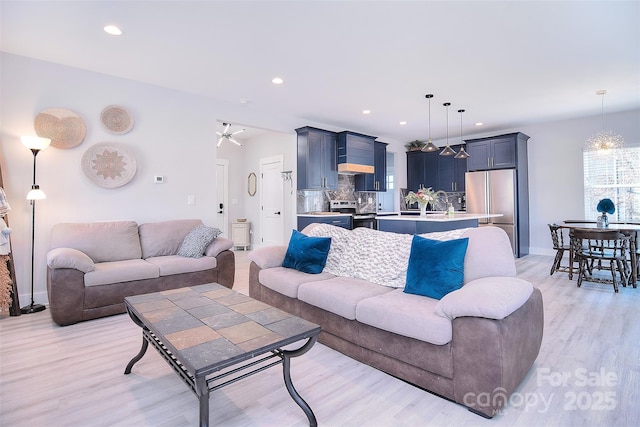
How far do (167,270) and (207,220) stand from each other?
1.43m

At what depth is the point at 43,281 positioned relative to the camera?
361cm

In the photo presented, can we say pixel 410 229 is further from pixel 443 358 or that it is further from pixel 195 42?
pixel 195 42

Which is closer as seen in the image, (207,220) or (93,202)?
(93,202)

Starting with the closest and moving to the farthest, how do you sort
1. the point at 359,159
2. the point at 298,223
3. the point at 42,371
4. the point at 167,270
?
the point at 42,371, the point at 167,270, the point at 298,223, the point at 359,159

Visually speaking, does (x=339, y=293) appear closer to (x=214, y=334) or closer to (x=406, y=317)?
(x=406, y=317)

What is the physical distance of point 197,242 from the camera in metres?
3.91

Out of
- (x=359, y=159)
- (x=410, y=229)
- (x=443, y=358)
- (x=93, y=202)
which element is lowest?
(x=443, y=358)

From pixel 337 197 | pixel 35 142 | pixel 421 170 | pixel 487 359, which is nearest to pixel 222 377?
pixel 487 359

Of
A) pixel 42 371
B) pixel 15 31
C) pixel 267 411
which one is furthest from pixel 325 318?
pixel 15 31

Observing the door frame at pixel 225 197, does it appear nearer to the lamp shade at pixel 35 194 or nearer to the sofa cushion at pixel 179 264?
the sofa cushion at pixel 179 264

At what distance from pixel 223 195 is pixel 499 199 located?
6.02 metres

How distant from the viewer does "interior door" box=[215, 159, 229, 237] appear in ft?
25.1

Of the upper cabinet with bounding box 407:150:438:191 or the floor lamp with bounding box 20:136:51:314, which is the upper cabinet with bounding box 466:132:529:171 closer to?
the upper cabinet with bounding box 407:150:438:191

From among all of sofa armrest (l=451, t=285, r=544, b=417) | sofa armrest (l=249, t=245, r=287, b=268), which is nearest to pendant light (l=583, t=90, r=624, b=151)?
sofa armrest (l=451, t=285, r=544, b=417)
